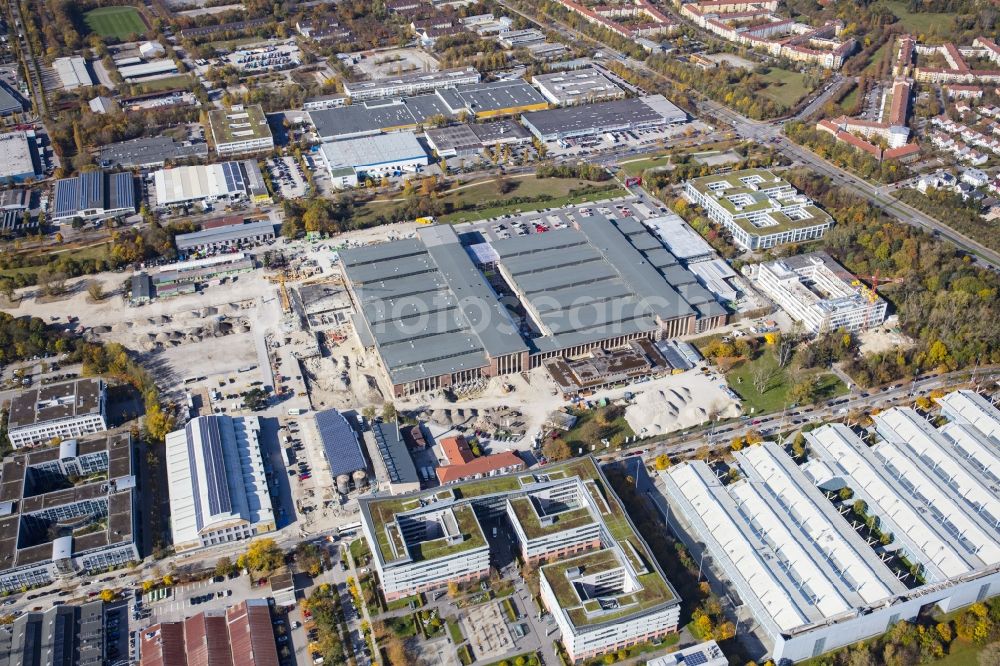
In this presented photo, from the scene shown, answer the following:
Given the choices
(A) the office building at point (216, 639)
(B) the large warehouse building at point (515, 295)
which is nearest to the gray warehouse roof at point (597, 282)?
(B) the large warehouse building at point (515, 295)

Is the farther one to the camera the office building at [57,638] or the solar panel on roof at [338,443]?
the solar panel on roof at [338,443]

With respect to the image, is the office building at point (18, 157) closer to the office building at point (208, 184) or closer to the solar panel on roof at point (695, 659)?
the office building at point (208, 184)

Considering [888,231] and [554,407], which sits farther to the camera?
[888,231]

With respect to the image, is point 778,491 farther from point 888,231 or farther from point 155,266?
point 155,266

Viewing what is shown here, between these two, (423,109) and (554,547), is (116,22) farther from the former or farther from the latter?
(554,547)

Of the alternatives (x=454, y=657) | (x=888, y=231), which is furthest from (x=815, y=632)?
(x=888, y=231)

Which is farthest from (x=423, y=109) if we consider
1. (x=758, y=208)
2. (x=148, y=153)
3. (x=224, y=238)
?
(x=758, y=208)
